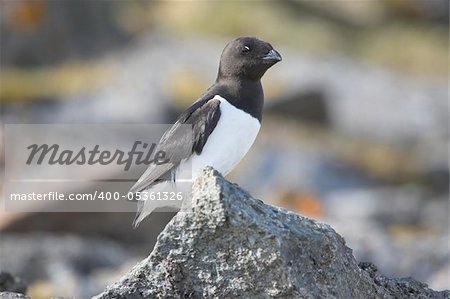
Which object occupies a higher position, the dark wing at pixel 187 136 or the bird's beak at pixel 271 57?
the bird's beak at pixel 271 57

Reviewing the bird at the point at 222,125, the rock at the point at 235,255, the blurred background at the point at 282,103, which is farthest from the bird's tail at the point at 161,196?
the rock at the point at 235,255

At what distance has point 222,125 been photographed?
37.5ft

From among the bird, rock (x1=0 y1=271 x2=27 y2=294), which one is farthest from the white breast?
rock (x1=0 y1=271 x2=27 y2=294)

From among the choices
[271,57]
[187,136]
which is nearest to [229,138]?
[187,136]

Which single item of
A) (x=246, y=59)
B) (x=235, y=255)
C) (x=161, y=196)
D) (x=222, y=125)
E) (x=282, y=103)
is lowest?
(x=235, y=255)

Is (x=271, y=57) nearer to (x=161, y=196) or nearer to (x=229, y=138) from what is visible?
(x=229, y=138)

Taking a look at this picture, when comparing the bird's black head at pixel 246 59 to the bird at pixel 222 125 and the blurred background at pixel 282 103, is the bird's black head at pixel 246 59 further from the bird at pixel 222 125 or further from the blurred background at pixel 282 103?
the blurred background at pixel 282 103

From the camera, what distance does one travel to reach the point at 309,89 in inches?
1459

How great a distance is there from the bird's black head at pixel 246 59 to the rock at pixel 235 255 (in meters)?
3.04

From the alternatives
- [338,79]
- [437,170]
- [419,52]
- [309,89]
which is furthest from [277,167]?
[419,52]

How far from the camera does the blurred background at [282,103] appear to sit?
2070 cm

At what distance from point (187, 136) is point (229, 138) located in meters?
0.45

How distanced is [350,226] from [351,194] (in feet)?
25.6

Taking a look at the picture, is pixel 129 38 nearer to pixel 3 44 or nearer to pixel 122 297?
pixel 3 44
